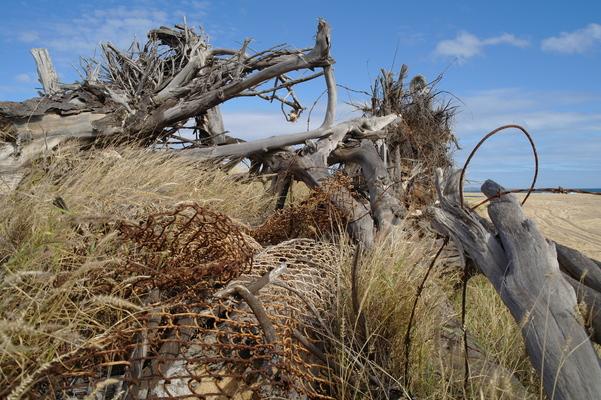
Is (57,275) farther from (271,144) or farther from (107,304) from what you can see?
(271,144)

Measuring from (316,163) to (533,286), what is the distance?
4431 millimetres

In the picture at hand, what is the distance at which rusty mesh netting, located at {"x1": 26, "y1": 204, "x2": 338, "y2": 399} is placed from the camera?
1.98 m

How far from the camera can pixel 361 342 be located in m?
2.82

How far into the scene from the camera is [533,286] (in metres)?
2.38

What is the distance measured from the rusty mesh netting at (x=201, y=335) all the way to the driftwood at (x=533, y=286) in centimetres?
98

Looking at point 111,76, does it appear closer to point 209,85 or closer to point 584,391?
point 209,85

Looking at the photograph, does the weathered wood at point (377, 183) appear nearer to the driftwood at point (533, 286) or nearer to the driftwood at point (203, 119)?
the driftwood at point (203, 119)

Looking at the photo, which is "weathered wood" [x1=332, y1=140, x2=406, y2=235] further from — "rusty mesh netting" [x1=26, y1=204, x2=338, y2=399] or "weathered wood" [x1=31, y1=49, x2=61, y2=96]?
"weathered wood" [x1=31, y1=49, x2=61, y2=96]

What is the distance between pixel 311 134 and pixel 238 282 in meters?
4.81

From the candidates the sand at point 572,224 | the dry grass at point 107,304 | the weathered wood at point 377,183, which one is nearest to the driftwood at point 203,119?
the weathered wood at point 377,183

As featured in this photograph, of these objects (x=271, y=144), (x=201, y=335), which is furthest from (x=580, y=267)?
(x=271, y=144)

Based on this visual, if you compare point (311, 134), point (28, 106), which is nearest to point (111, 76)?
point (28, 106)

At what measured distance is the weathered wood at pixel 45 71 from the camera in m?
8.51

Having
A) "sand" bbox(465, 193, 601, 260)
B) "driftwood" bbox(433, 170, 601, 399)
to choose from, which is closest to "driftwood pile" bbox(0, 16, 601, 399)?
"driftwood" bbox(433, 170, 601, 399)
